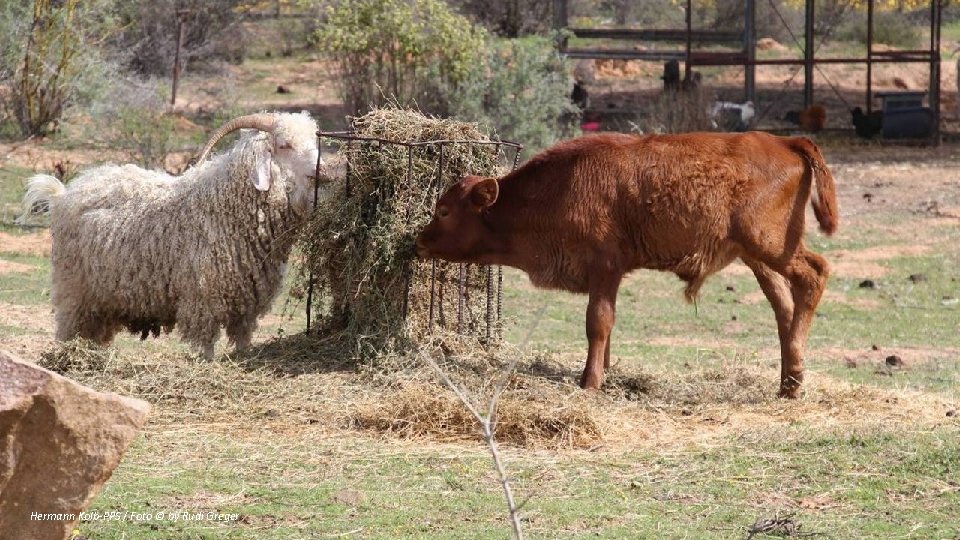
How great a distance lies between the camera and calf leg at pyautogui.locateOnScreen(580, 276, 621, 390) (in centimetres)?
893

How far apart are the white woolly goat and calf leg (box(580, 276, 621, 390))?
213cm

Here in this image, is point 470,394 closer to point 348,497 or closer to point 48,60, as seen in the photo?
point 348,497

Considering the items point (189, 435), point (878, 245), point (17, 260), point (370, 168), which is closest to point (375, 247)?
point (370, 168)

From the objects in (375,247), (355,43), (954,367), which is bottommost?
(954,367)

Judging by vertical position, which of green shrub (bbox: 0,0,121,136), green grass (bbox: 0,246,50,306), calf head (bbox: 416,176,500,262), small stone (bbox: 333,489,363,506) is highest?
green shrub (bbox: 0,0,121,136)

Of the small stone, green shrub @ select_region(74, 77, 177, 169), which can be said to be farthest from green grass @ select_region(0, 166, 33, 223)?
the small stone

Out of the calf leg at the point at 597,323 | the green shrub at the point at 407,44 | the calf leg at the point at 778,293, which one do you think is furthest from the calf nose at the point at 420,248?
the green shrub at the point at 407,44

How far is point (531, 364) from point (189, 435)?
2.61 metres

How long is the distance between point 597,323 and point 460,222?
110cm

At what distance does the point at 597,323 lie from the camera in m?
8.95

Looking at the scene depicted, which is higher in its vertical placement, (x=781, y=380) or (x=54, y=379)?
(x=54, y=379)

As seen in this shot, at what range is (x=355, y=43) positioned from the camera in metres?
20.4

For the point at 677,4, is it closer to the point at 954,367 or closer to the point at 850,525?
the point at 954,367

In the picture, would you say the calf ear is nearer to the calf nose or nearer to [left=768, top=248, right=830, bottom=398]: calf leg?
the calf nose
